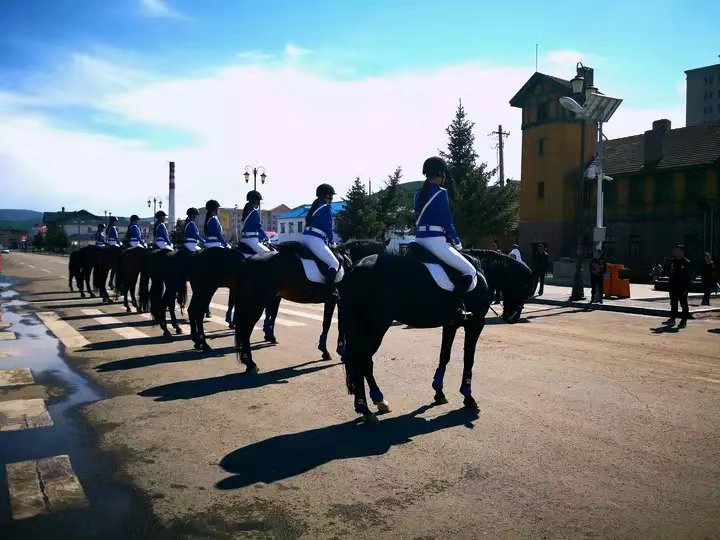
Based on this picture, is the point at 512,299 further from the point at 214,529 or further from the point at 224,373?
the point at 214,529

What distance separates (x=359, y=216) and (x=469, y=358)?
34887 millimetres

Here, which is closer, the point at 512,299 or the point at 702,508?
the point at 702,508

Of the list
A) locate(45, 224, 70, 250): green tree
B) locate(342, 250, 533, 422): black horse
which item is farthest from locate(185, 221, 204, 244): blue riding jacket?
locate(45, 224, 70, 250): green tree

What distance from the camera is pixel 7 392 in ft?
23.2

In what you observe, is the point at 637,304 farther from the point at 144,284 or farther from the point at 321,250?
the point at 144,284

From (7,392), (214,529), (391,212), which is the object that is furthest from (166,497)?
(391,212)

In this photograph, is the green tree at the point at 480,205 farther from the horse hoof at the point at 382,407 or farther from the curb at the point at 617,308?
the horse hoof at the point at 382,407

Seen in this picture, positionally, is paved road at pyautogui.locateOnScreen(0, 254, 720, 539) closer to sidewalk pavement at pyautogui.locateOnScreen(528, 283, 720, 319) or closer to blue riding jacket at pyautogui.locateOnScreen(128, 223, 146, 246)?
sidewalk pavement at pyautogui.locateOnScreen(528, 283, 720, 319)

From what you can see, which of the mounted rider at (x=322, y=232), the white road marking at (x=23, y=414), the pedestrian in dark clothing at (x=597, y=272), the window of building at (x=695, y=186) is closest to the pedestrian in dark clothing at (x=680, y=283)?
the pedestrian in dark clothing at (x=597, y=272)

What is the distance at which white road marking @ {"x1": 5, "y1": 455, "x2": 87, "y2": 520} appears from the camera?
389 cm

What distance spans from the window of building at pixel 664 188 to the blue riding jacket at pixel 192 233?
31.3 m

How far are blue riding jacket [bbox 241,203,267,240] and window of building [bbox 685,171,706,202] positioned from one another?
30442 mm

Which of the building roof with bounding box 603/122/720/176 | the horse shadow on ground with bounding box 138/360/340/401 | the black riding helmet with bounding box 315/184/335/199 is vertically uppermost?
the building roof with bounding box 603/122/720/176

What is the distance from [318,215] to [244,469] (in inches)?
195
